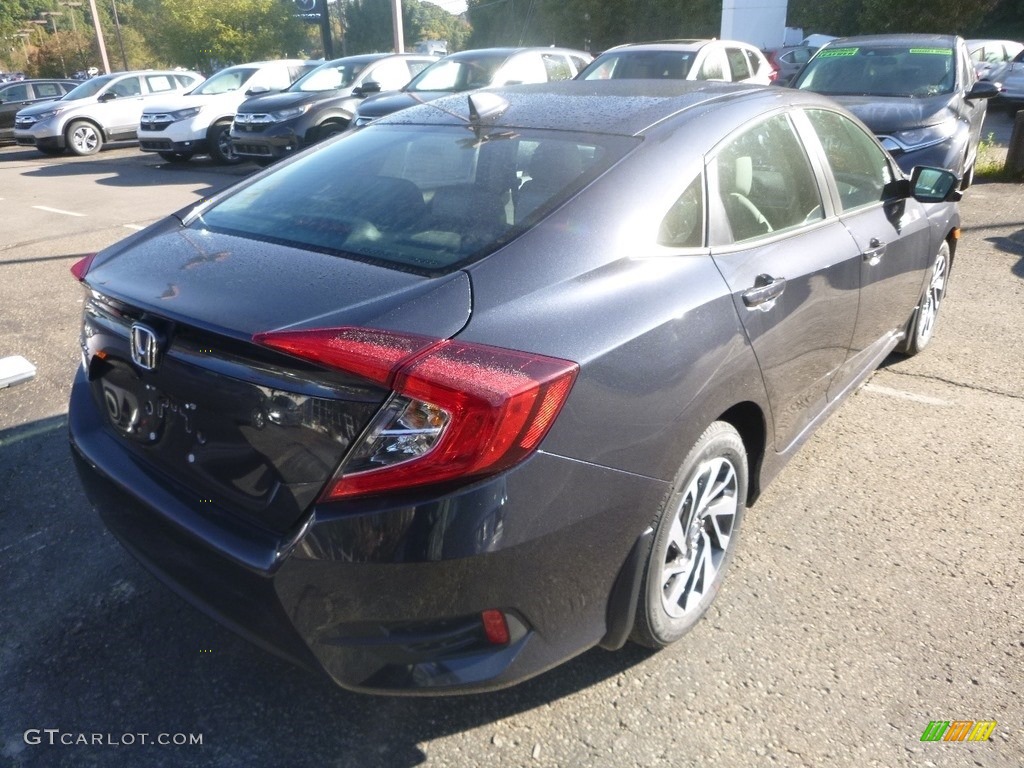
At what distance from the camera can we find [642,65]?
10.4 metres

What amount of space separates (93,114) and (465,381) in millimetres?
18356

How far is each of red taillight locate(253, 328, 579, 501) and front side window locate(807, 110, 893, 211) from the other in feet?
7.28

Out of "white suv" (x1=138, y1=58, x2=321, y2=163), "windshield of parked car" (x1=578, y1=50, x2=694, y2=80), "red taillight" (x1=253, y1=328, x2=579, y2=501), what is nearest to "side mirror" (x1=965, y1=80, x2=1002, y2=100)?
"windshield of parked car" (x1=578, y1=50, x2=694, y2=80)

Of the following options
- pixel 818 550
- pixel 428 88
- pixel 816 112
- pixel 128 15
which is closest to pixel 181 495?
pixel 818 550

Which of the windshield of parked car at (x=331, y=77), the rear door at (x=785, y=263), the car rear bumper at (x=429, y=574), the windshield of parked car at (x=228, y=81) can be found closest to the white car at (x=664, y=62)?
the windshield of parked car at (x=331, y=77)

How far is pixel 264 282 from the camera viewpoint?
2.15 meters

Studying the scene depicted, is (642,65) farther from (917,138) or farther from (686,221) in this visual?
(686,221)

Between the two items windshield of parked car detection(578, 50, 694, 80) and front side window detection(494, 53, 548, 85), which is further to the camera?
front side window detection(494, 53, 548, 85)

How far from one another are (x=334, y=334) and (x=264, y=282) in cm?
38

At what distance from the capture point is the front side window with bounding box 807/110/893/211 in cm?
355

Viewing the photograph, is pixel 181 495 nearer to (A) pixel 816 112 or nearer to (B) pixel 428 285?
(B) pixel 428 285

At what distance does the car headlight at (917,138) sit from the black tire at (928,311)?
3.29 meters

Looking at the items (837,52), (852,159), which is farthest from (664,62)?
(852,159)

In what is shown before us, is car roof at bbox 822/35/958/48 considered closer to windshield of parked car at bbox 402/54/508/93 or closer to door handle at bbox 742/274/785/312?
windshield of parked car at bbox 402/54/508/93
